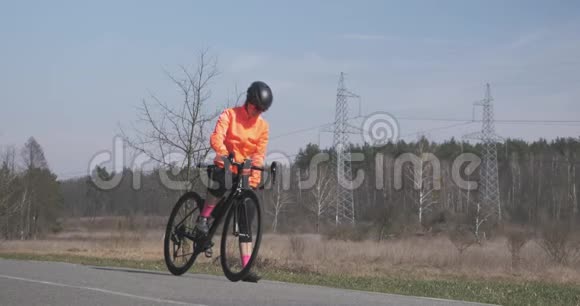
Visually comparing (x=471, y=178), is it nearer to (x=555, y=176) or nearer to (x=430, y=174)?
(x=430, y=174)

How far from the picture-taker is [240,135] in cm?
727

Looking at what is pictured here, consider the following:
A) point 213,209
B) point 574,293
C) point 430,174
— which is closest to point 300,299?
point 213,209

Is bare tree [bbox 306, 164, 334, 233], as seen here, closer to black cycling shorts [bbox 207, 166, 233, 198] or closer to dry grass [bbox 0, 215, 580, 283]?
dry grass [bbox 0, 215, 580, 283]

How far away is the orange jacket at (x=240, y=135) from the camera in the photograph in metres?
7.18

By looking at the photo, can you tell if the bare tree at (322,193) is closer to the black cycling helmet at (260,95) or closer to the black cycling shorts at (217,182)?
the black cycling shorts at (217,182)

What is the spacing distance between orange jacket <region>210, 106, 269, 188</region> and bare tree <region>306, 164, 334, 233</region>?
46.8 metres

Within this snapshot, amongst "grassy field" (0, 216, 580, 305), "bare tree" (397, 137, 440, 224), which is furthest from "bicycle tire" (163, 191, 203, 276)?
"bare tree" (397, 137, 440, 224)

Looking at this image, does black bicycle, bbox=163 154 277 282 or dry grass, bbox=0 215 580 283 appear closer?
black bicycle, bbox=163 154 277 282

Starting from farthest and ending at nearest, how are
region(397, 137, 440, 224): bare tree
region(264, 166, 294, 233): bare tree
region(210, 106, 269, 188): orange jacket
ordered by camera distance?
region(397, 137, 440, 224): bare tree
region(264, 166, 294, 233): bare tree
region(210, 106, 269, 188): orange jacket

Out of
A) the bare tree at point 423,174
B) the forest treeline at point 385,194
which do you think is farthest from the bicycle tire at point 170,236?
the bare tree at point 423,174

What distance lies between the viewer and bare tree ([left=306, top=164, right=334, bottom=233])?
5569cm

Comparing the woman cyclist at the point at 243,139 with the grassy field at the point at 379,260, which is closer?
the woman cyclist at the point at 243,139

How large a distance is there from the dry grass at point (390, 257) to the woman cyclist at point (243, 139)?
14.4m

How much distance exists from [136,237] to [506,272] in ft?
58.9
